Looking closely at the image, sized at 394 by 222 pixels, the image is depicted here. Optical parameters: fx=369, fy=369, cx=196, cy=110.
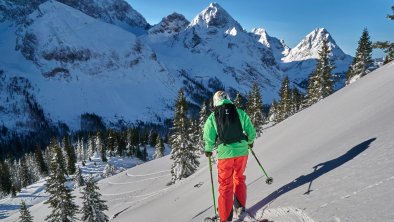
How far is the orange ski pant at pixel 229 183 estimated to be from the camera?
8.61 m

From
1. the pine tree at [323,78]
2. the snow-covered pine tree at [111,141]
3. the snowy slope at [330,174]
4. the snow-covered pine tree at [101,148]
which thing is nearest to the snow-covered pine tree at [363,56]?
the pine tree at [323,78]

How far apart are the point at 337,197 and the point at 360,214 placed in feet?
3.85

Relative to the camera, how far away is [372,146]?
9617mm

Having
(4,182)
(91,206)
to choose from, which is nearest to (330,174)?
(91,206)

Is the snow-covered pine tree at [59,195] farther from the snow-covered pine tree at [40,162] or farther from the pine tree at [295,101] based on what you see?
the snow-covered pine tree at [40,162]

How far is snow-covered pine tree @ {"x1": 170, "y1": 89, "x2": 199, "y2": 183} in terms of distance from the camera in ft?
152

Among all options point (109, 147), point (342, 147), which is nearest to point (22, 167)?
point (109, 147)

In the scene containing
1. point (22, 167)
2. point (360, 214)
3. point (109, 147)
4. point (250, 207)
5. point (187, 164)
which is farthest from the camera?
point (109, 147)

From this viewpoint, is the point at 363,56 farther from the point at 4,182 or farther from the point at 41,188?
the point at 4,182

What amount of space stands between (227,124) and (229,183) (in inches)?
55.2

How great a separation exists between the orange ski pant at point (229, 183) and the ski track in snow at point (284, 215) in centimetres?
63

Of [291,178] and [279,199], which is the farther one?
[291,178]

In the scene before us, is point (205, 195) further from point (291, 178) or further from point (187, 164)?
point (187, 164)

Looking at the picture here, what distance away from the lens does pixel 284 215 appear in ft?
25.7
